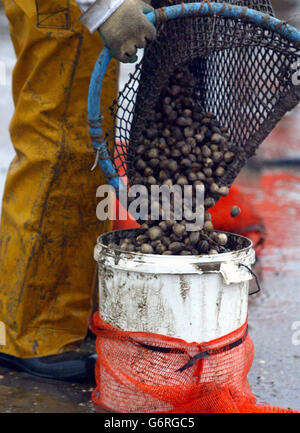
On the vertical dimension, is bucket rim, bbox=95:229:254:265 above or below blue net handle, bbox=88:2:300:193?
below

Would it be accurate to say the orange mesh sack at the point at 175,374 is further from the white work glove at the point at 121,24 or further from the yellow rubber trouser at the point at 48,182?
the white work glove at the point at 121,24

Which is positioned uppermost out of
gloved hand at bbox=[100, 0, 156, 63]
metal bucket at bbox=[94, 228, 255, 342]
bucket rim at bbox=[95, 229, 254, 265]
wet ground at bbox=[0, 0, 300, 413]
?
gloved hand at bbox=[100, 0, 156, 63]

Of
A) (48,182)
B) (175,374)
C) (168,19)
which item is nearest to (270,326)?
(175,374)

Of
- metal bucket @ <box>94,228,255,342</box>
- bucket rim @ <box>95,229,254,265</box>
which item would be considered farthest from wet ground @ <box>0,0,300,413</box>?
bucket rim @ <box>95,229,254,265</box>

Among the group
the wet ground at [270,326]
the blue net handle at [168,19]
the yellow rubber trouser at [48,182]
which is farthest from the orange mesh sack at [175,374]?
the blue net handle at [168,19]

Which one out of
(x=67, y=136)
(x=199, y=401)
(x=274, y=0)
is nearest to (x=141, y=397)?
(x=199, y=401)

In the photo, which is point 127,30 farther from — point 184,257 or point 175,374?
point 175,374

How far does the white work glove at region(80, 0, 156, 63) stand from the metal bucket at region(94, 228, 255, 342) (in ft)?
2.10

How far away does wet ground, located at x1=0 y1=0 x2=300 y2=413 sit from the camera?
2170 millimetres

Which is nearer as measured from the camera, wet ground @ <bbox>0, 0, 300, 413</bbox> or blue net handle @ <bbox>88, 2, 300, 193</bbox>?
blue net handle @ <bbox>88, 2, 300, 193</bbox>

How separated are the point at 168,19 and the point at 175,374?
112 centimetres

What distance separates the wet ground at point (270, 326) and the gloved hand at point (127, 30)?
1.20 m

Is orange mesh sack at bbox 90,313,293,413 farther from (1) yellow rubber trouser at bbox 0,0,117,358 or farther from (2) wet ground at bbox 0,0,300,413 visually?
(1) yellow rubber trouser at bbox 0,0,117,358

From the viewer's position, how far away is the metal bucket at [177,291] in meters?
1.89
